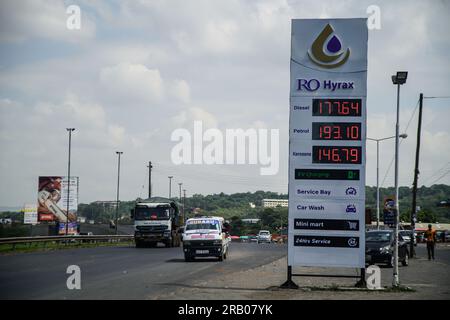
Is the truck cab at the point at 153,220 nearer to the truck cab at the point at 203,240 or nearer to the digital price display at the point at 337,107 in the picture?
the truck cab at the point at 203,240

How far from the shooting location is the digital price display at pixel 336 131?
1850 centimetres

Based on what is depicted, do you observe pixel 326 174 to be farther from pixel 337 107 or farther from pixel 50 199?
pixel 50 199

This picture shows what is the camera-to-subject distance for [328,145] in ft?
61.1

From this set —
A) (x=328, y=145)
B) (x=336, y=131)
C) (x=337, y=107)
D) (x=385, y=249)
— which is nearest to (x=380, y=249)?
(x=385, y=249)

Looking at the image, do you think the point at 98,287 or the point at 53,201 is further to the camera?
the point at 53,201

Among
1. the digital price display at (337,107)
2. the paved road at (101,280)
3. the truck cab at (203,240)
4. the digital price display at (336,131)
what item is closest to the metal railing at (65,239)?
the truck cab at (203,240)

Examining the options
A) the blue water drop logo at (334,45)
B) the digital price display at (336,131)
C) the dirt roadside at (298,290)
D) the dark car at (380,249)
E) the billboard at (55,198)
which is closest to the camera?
the dirt roadside at (298,290)

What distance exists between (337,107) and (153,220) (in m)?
32.7

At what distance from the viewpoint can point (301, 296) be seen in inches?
649

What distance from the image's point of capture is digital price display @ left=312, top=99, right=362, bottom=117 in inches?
730

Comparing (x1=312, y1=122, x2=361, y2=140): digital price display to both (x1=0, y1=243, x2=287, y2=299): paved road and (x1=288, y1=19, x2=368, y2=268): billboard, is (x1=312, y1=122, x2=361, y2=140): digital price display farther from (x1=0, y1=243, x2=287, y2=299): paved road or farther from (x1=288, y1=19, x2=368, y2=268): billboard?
(x1=0, y1=243, x2=287, y2=299): paved road
